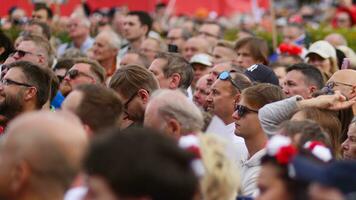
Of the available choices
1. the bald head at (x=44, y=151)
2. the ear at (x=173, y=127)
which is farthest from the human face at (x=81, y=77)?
the bald head at (x=44, y=151)

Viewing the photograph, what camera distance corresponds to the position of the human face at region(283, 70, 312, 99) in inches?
421

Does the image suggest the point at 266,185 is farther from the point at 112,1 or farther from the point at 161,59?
the point at 112,1

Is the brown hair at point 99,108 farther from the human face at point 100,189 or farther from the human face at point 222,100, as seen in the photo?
the human face at point 222,100

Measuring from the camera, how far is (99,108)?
21.1 ft

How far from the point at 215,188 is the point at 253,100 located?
2.88m

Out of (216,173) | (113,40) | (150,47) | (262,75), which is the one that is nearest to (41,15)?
(113,40)

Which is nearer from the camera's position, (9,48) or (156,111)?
(156,111)

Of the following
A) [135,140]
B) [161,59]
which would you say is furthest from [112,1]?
[135,140]

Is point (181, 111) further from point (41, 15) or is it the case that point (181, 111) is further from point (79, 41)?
point (41, 15)

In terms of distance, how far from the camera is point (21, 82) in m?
8.80

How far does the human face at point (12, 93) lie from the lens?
873cm

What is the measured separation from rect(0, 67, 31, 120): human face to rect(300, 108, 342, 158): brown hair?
93.4 inches

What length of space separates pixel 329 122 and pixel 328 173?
3.16m

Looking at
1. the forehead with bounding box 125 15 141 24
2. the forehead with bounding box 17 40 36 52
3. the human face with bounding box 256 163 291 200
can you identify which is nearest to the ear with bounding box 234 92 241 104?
the forehead with bounding box 17 40 36 52
